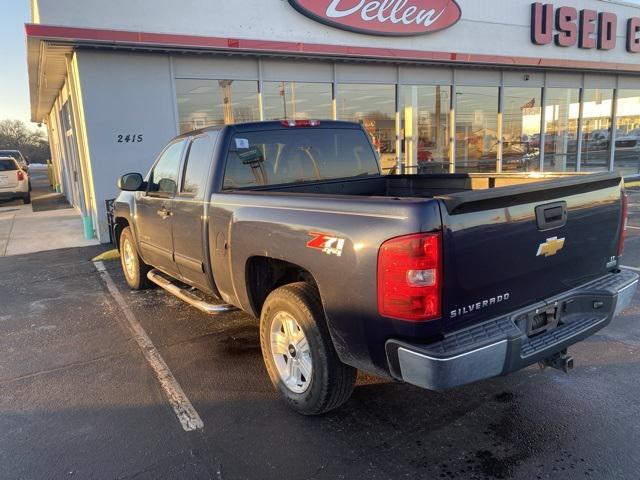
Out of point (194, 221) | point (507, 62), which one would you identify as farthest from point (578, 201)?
point (507, 62)

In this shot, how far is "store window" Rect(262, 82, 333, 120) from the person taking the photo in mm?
11132

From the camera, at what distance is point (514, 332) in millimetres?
2652

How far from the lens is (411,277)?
2443 millimetres

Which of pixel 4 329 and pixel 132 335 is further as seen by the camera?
pixel 4 329

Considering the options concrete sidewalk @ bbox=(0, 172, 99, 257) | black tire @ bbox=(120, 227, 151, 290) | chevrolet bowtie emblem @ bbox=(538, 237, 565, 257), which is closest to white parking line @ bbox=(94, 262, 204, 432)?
black tire @ bbox=(120, 227, 151, 290)

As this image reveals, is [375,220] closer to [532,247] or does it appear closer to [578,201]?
[532,247]

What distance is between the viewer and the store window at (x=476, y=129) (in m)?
14.0

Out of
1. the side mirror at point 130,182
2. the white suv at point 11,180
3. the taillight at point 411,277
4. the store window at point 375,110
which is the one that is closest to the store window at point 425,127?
the store window at point 375,110

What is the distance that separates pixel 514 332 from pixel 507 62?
42.1ft

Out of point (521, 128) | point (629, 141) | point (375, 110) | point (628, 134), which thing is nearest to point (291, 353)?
point (375, 110)

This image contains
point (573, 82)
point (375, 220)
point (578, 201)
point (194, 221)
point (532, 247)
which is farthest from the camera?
point (573, 82)

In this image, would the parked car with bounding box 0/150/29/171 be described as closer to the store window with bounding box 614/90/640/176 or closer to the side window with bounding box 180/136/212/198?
the side window with bounding box 180/136/212/198

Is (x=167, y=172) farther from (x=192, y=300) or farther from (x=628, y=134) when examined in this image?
(x=628, y=134)

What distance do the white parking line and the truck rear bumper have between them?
1.51 metres
